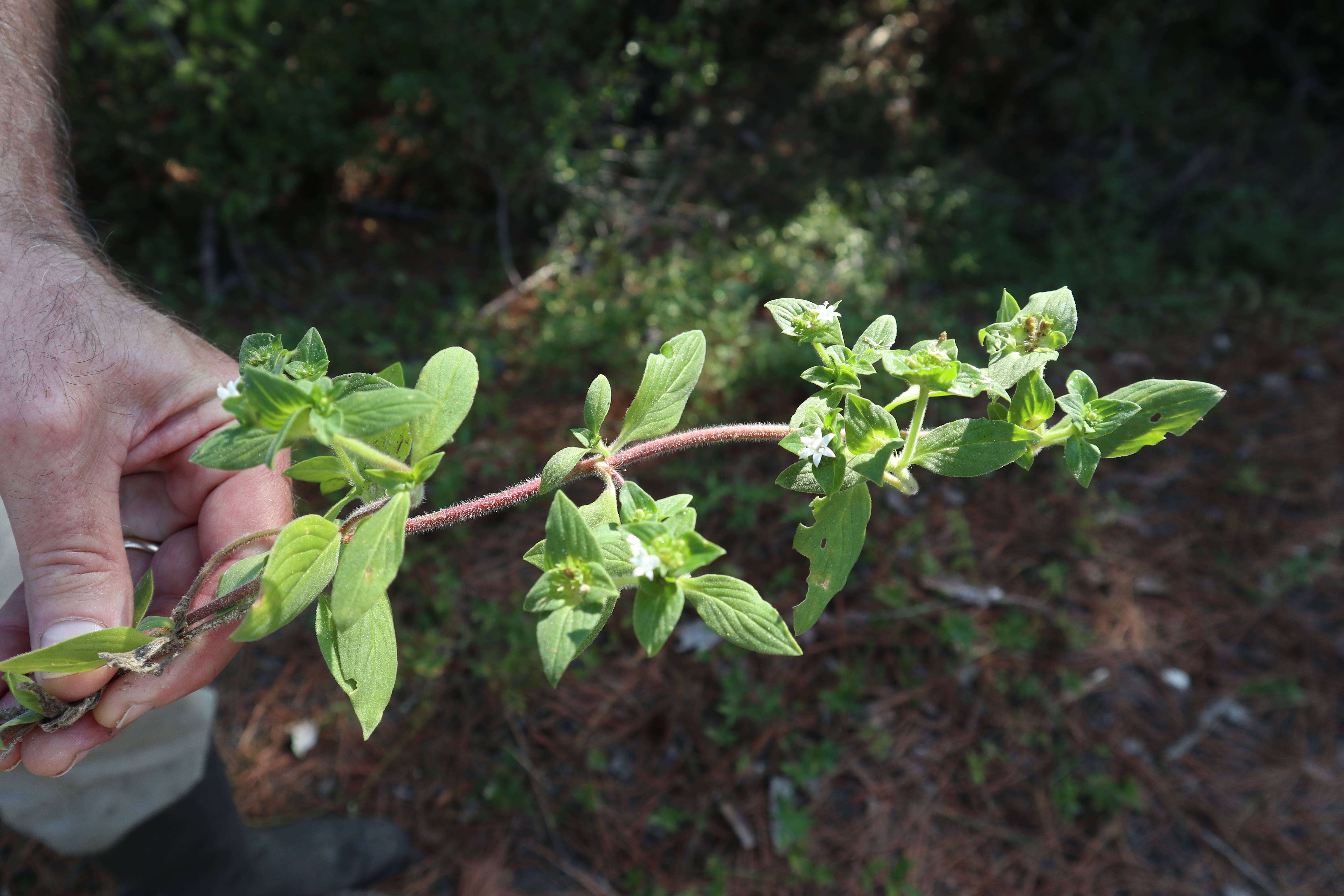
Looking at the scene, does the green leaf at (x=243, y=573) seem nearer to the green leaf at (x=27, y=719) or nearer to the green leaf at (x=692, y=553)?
the green leaf at (x=27, y=719)

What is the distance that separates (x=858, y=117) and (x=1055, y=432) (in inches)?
199

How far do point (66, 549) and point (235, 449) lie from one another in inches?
30.7

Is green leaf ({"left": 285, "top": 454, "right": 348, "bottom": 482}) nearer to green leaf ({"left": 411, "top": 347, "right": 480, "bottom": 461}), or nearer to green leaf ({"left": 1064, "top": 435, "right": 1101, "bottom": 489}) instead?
green leaf ({"left": 411, "top": 347, "right": 480, "bottom": 461})

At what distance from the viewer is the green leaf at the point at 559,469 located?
129cm

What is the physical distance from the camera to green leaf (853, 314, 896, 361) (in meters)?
1.34

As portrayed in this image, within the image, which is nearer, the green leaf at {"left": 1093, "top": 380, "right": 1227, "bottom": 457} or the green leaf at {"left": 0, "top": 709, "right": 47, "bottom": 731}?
the green leaf at {"left": 1093, "top": 380, "right": 1227, "bottom": 457}

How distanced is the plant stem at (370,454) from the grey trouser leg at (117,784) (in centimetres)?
178

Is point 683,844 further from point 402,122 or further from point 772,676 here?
point 402,122

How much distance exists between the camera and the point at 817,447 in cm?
122

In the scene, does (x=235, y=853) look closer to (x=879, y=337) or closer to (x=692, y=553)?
(x=692, y=553)

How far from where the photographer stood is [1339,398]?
4.31 m

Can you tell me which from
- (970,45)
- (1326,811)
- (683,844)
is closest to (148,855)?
(683,844)

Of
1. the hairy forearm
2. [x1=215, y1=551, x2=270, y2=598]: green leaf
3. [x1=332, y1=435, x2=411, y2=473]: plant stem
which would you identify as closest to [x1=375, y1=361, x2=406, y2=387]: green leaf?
[x1=332, y1=435, x2=411, y2=473]: plant stem

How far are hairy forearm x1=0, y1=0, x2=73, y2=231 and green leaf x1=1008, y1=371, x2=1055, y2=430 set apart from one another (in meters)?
2.15
